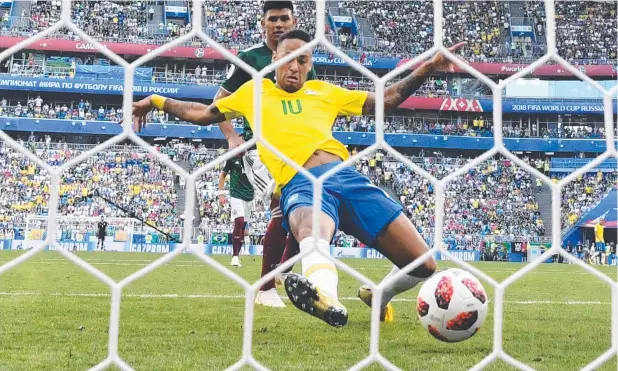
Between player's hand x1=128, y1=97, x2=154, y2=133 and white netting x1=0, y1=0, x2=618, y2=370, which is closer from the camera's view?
white netting x1=0, y1=0, x2=618, y2=370

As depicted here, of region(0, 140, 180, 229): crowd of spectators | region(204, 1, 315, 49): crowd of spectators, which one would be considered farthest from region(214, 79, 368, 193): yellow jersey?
region(204, 1, 315, 49): crowd of spectators

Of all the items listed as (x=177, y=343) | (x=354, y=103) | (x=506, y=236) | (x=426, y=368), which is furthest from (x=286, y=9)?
(x=506, y=236)

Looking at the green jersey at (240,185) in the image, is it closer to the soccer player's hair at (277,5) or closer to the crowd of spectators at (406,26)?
the soccer player's hair at (277,5)

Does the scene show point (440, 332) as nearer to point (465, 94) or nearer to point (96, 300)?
point (96, 300)

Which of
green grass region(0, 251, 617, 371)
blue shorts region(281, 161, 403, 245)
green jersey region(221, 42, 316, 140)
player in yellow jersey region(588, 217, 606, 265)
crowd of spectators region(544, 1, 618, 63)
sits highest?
crowd of spectators region(544, 1, 618, 63)

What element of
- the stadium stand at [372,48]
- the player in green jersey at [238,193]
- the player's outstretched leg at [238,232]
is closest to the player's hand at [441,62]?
the player in green jersey at [238,193]

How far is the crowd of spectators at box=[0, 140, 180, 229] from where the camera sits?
621 inches

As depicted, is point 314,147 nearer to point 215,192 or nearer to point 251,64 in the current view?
point 251,64

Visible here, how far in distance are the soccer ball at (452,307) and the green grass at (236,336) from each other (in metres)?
0.09

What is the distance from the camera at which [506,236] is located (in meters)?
17.5

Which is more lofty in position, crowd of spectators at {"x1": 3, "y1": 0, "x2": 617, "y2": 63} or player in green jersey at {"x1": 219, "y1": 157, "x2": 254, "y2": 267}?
crowd of spectators at {"x1": 3, "y1": 0, "x2": 617, "y2": 63}

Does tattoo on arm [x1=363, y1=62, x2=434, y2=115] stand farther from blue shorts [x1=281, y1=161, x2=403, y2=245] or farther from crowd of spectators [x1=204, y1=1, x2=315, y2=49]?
crowd of spectators [x1=204, y1=1, x2=315, y2=49]

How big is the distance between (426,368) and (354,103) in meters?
1.18

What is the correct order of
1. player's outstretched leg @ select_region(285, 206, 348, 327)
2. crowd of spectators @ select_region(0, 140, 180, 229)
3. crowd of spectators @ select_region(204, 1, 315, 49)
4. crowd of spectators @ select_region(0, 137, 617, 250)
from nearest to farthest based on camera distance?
player's outstretched leg @ select_region(285, 206, 348, 327) → crowd of spectators @ select_region(0, 140, 180, 229) → crowd of spectators @ select_region(0, 137, 617, 250) → crowd of spectators @ select_region(204, 1, 315, 49)
